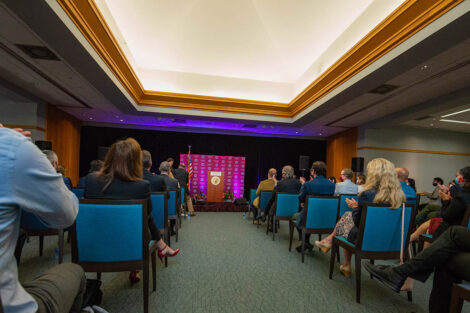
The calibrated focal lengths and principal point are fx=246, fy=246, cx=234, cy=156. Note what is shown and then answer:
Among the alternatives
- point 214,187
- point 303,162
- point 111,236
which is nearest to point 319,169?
point 111,236

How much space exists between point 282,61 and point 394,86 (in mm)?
2921

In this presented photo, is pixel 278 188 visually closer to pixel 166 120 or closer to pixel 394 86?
pixel 394 86

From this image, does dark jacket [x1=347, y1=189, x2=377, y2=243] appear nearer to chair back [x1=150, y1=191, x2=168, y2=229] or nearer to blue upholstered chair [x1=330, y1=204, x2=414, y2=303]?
blue upholstered chair [x1=330, y1=204, x2=414, y2=303]

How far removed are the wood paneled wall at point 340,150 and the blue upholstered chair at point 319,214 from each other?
5.80 m

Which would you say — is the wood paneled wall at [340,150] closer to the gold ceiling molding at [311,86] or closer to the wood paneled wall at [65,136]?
the gold ceiling molding at [311,86]

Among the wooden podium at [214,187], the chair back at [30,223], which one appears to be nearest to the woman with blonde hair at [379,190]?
the chair back at [30,223]

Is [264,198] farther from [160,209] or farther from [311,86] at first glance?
[311,86]

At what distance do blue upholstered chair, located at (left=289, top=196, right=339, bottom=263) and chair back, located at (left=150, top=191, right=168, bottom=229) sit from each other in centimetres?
168

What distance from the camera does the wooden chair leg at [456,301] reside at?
1.51 meters

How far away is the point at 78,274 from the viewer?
45.6 inches

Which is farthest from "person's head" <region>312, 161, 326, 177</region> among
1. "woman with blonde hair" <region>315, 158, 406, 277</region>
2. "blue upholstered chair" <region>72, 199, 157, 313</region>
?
"blue upholstered chair" <region>72, 199, 157, 313</region>

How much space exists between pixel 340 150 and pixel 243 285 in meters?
8.19

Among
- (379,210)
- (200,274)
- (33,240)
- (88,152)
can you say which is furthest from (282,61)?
(88,152)

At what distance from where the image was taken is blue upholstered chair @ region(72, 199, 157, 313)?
1.68 m
